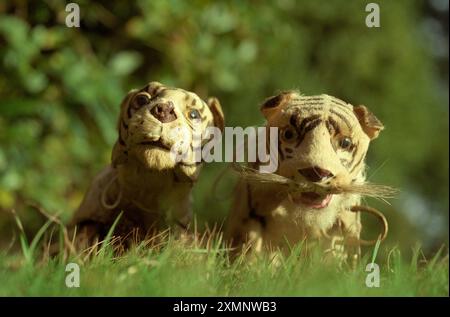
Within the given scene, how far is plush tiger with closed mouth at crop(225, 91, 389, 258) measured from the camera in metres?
1.27

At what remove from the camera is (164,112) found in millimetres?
1335

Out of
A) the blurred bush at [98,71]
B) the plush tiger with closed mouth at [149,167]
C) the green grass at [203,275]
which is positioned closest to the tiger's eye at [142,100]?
the plush tiger with closed mouth at [149,167]

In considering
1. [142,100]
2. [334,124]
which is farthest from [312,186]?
[142,100]

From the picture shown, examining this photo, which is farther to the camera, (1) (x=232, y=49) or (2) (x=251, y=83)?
(2) (x=251, y=83)

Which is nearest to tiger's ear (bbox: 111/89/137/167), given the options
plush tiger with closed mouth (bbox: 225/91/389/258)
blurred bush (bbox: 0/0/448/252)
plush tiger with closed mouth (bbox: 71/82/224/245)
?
plush tiger with closed mouth (bbox: 71/82/224/245)

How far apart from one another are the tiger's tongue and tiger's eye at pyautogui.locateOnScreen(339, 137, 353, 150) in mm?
87

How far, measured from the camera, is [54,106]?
116 inches

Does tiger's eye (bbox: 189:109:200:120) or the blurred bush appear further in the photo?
the blurred bush

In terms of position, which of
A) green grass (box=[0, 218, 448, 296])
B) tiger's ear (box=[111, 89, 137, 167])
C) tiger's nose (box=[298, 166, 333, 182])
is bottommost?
green grass (box=[0, 218, 448, 296])

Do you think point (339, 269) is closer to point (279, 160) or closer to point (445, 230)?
point (279, 160)

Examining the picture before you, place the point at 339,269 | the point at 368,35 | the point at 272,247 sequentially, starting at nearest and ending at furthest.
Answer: the point at 339,269
the point at 272,247
the point at 368,35

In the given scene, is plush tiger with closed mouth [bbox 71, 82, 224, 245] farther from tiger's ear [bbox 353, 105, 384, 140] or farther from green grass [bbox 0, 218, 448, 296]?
tiger's ear [bbox 353, 105, 384, 140]

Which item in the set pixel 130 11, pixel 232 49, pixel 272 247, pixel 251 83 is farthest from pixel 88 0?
pixel 272 247

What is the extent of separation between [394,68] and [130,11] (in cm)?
237
